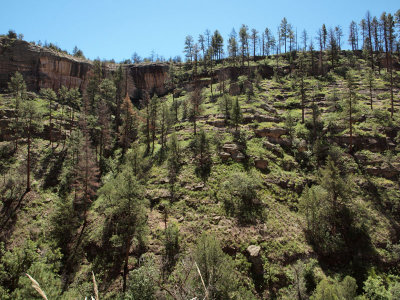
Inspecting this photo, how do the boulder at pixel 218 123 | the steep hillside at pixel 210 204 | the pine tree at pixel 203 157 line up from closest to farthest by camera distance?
the steep hillside at pixel 210 204 < the pine tree at pixel 203 157 < the boulder at pixel 218 123

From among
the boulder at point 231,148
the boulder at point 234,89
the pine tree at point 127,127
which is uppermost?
the boulder at point 234,89

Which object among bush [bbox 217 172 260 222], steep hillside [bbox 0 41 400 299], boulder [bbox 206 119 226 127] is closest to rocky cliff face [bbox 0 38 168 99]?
steep hillside [bbox 0 41 400 299]

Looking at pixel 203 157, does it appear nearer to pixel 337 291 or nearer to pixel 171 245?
pixel 171 245

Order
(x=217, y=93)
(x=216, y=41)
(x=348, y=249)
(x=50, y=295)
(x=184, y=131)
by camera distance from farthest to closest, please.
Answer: (x=216, y=41), (x=217, y=93), (x=184, y=131), (x=348, y=249), (x=50, y=295)

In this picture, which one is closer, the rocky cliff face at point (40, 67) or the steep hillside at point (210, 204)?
the steep hillside at point (210, 204)

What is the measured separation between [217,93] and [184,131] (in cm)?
2639

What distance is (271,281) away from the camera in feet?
71.2

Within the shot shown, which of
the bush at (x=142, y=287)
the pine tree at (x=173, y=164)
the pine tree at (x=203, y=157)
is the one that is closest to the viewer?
the bush at (x=142, y=287)

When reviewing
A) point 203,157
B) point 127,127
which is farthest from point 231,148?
point 127,127

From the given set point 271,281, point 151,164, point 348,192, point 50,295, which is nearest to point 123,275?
point 50,295

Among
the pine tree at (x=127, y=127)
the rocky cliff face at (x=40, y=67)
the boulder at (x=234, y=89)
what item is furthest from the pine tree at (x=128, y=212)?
the rocky cliff face at (x=40, y=67)

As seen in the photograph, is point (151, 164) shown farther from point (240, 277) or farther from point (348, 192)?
point (348, 192)

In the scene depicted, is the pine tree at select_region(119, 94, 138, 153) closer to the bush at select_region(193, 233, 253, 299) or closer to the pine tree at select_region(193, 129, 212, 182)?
the pine tree at select_region(193, 129, 212, 182)

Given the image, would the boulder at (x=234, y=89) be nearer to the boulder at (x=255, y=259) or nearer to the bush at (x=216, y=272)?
the boulder at (x=255, y=259)
